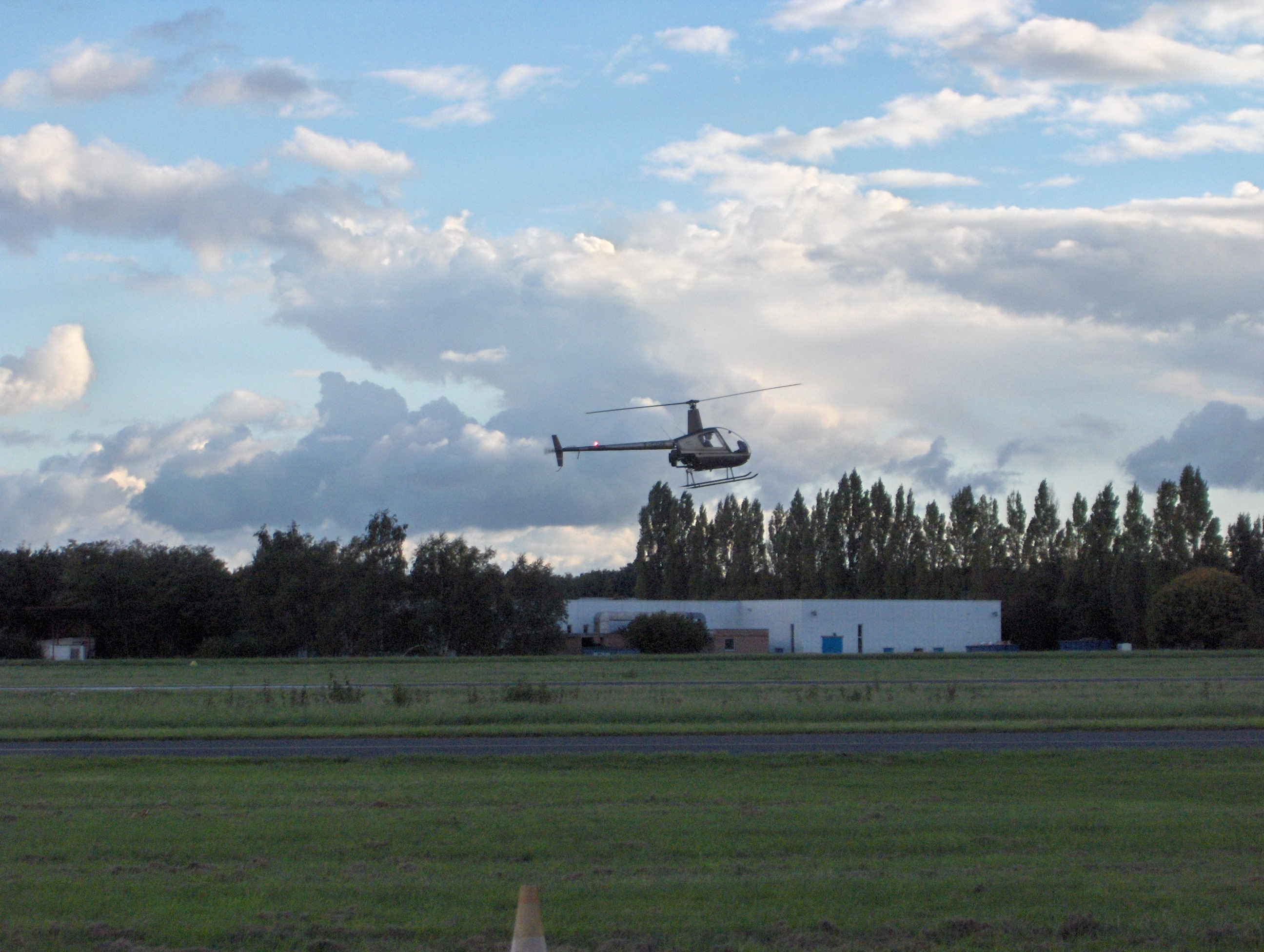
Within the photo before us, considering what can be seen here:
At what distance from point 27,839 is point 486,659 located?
222 ft

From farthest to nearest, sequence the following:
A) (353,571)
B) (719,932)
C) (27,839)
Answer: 1. (353,571)
2. (27,839)
3. (719,932)

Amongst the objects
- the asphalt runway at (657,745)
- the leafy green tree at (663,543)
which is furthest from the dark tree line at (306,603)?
the asphalt runway at (657,745)

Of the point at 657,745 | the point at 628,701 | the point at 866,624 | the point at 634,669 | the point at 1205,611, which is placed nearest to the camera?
the point at 657,745

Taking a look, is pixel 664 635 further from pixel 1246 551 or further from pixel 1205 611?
pixel 1246 551

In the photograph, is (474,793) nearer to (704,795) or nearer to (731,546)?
(704,795)

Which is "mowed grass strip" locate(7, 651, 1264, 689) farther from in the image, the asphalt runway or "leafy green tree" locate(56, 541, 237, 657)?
the asphalt runway

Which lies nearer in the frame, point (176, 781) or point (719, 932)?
point (719, 932)

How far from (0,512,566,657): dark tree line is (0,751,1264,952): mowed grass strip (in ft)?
256

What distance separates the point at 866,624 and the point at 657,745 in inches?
3060

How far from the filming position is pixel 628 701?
36000 millimetres

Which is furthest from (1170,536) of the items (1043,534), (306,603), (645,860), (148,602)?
(645,860)

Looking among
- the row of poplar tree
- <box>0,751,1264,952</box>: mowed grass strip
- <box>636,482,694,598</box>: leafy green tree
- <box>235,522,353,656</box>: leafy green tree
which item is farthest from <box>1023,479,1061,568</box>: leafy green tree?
<box>0,751,1264,952</box>: mowed grass strip

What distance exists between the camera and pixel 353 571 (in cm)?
9825

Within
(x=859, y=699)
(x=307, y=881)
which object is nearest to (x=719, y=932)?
(x=307, y=881)
